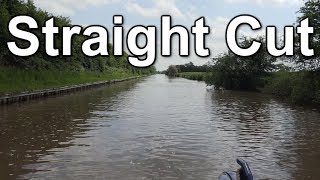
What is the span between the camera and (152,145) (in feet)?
47.9

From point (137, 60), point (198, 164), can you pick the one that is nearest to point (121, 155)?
point (198, 164)

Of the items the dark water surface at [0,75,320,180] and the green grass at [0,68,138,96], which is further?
the green grass at [0,68,138,96]

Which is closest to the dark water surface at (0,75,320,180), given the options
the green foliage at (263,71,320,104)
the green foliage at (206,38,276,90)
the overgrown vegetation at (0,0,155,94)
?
the green foliage at (263,71,320,104)

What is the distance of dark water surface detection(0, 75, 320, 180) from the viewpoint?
11.1 meters

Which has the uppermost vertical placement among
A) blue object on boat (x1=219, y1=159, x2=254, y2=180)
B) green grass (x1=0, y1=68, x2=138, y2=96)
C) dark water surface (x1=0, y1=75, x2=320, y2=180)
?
green grass (x1=0, y1=68, x2=138, y2=96)

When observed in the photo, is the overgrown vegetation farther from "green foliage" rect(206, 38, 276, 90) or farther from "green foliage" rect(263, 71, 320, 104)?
"green foliage" rect(263, 71, 320, 104)

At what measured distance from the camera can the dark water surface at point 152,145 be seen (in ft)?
36.4

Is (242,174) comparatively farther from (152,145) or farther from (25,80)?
(25,80)

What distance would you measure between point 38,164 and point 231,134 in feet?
28.4

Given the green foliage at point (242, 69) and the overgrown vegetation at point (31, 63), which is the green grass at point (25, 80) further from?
the green foliage at point (242, 69)

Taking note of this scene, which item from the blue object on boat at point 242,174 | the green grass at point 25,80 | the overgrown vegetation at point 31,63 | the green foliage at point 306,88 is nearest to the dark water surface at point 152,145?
the blue object on boat at point 242,174

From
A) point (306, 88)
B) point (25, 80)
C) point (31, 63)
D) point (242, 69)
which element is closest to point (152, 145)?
point (306, 88)

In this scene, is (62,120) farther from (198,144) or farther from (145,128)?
(198,144)

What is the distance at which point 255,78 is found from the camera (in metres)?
57.1
